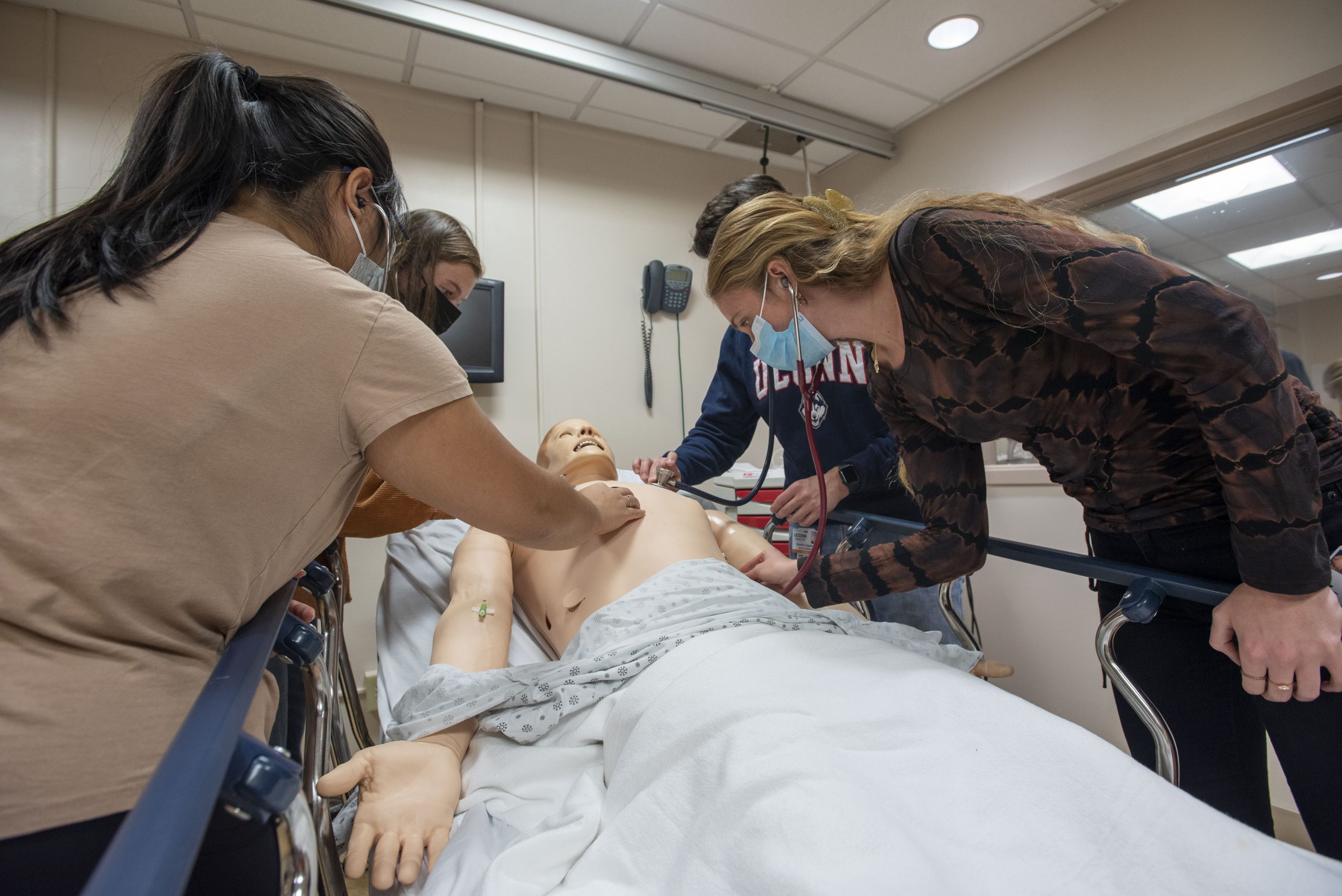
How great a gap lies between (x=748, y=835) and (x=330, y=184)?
87 centimetres

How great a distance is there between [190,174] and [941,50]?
2.83 metres

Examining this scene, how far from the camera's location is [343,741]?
1.19 meters

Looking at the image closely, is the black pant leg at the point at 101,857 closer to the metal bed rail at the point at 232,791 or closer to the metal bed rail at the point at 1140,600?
the metal bed rail at the point at 232,791

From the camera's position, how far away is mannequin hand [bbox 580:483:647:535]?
1.33 metres

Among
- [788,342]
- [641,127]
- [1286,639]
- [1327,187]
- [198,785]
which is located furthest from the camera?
[641,127]

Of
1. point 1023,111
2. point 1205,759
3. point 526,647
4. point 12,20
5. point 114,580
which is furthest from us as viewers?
point 1023,111

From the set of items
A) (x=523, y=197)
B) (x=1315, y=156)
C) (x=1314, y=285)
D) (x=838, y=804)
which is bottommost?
(x=838, y=804)

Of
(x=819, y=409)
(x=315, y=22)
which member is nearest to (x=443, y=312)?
(x=819, y=409)

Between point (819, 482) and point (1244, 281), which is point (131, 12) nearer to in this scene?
point (819, 482)

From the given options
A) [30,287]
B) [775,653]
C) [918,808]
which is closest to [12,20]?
[30,287]

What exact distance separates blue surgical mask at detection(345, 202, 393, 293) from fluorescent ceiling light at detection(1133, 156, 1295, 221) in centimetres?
276

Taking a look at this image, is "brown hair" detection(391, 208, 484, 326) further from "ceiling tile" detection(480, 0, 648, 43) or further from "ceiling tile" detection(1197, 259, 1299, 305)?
"ceiling tile" detection(1197, 259, 1299, 305)

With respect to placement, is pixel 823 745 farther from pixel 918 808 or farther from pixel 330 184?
pixel 330 184

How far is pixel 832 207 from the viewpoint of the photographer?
1216mm
